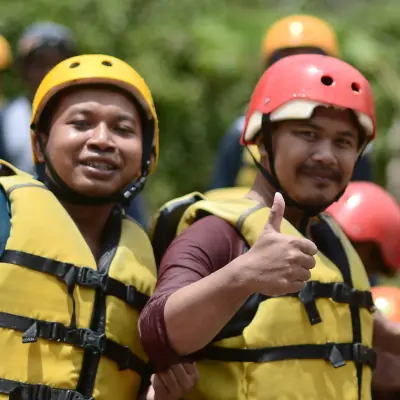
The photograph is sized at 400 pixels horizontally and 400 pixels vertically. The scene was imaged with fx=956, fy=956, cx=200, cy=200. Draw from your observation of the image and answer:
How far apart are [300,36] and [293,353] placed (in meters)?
3.54

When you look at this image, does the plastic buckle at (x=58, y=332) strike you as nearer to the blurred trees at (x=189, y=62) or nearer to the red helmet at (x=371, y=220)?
the red helmet at (x=371, y=220)

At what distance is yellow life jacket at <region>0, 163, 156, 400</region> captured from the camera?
12.0ft

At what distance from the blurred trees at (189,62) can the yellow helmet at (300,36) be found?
5668 mm

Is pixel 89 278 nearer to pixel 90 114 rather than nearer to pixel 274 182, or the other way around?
pixel 90 114

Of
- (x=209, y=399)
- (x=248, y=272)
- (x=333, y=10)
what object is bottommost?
Result: (x=209, y=399)

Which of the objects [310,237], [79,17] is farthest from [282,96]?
[79,17]

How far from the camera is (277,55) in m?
6.35

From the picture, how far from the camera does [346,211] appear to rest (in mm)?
5105

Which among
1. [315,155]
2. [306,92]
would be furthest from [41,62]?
[315,155]

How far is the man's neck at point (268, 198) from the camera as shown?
4020 millimetres

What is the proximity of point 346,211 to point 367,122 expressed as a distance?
3.90ft

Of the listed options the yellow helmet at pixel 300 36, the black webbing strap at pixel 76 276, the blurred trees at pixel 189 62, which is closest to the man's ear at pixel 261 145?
the black webbing strap at pixel 76 276

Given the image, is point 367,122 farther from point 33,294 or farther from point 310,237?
point 33,294

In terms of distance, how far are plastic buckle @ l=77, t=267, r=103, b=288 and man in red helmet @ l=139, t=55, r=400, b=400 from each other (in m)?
0.39
